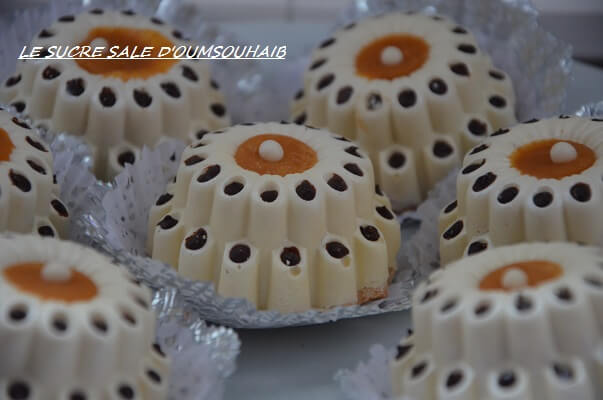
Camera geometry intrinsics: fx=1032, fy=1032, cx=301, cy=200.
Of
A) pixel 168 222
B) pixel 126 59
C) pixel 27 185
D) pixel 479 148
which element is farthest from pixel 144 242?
pixel 479 148

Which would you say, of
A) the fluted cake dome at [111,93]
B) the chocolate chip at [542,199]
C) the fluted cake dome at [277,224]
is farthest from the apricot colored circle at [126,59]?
the chocolate chip at [542,199]

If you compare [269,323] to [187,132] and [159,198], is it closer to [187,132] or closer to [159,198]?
[159,198]

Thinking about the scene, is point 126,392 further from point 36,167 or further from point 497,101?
point 497,101

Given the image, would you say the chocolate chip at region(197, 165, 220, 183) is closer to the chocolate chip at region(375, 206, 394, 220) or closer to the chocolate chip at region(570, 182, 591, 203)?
the chocolate chip at region(375, 206, 394, 220)

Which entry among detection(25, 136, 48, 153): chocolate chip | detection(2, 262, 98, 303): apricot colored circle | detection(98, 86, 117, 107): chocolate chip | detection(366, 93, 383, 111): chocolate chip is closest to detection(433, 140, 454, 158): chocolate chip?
detection(366, 93, 383, 111): chocolate chip

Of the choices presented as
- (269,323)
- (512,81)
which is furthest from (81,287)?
(512,81)

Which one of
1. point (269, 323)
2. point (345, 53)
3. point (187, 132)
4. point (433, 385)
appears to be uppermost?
point (345, 53)
